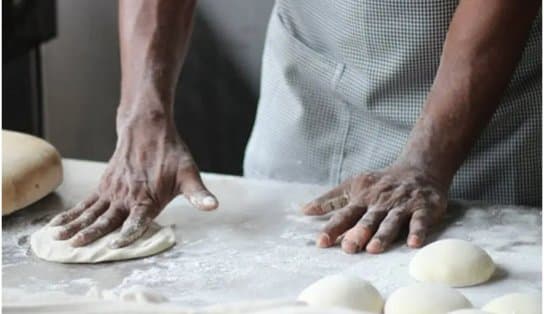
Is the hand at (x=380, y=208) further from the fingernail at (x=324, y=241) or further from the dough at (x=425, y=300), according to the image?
the dough at (x=425, y=300)

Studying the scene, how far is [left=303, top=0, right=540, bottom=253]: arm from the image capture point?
148 cm

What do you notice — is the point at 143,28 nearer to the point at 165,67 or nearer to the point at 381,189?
the point at 165,67

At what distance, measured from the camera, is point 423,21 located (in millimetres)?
1615

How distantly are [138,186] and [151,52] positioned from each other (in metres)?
0.26

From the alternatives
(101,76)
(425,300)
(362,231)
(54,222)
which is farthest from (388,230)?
(101,76)

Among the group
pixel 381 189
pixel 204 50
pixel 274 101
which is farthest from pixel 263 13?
pixel 381 189

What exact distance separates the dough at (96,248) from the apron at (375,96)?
0.42 meters

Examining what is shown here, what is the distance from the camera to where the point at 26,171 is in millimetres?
1566

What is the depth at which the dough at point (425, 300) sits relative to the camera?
1.15 metres

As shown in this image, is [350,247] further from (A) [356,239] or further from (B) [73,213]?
(B) [73,213]

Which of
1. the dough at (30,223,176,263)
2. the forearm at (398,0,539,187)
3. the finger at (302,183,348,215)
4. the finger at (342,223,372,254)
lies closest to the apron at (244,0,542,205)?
the forearm at (398,0,539,187)

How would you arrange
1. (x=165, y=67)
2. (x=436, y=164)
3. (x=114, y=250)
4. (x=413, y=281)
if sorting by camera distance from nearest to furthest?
(x=413, y=281) → (x=114, y=250) → (x=436, y=164) → (x=165, y=67)

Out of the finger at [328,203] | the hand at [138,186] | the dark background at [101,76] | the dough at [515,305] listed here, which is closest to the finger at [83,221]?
the hand at [138,186]

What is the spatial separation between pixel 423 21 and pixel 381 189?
305mm
